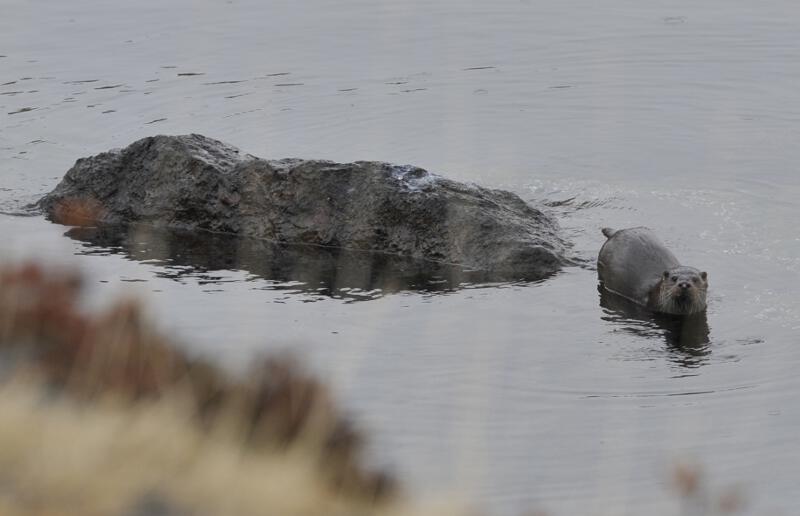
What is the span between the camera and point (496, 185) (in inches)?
682

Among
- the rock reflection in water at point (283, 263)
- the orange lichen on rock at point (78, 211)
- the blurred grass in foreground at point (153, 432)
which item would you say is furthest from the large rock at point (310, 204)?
the blurred grass in foreground at point (153, 432)

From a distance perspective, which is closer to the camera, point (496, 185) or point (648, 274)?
point (648, 274)

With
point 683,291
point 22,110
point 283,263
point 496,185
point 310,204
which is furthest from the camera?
point 22,110

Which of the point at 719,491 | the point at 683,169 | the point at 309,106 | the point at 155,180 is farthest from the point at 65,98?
the point at 719,491

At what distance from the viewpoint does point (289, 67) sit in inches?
944

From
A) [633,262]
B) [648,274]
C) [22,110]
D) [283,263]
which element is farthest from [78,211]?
[648,274]

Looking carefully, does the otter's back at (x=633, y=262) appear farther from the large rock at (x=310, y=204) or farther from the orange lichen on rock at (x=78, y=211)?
the orange lichen on rock at (x=78, y=211)

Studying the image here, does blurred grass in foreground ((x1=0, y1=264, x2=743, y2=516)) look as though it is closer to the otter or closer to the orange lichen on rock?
the otter

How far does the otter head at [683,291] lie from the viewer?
43.0 feet

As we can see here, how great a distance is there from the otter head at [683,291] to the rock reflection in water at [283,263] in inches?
70.9

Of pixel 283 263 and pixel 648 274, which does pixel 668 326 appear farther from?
pixel 283 263

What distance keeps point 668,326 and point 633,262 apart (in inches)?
39.7

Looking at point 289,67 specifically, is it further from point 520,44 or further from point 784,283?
point 784,283

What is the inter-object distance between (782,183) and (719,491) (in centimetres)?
876
